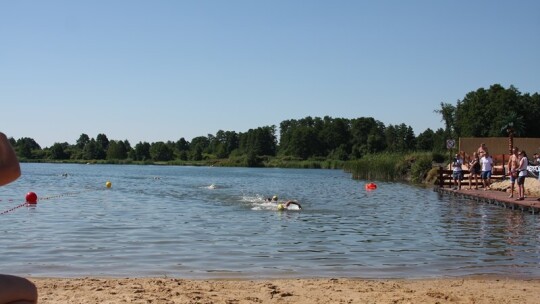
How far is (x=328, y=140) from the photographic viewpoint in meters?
163

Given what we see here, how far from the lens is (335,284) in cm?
879

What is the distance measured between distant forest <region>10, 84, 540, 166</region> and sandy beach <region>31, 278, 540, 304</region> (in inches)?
3546

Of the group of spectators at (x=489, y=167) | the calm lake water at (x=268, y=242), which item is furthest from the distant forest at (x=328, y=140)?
the calm lake water at (x=268, y=242)

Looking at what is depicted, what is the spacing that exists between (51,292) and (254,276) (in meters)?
3.32

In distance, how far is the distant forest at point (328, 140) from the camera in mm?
97325

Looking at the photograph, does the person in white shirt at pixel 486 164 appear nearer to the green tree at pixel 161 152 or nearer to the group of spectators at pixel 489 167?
the group of spectators at pixel 489 167

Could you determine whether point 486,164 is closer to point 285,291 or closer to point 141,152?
point 285,291

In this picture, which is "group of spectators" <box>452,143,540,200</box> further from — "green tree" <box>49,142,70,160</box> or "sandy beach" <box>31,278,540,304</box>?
"green tree" <box>49,142,70,160</box>

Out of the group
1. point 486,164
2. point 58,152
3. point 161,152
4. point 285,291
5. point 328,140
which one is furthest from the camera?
point 161,152

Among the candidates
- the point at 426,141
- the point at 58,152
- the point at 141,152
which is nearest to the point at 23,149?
the point at 58,152

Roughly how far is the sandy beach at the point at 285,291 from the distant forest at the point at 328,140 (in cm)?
9007

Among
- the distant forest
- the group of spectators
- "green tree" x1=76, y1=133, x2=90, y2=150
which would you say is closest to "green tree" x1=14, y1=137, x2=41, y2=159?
the distant forest

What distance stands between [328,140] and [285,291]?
155m

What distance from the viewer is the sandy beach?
763 centimetres
